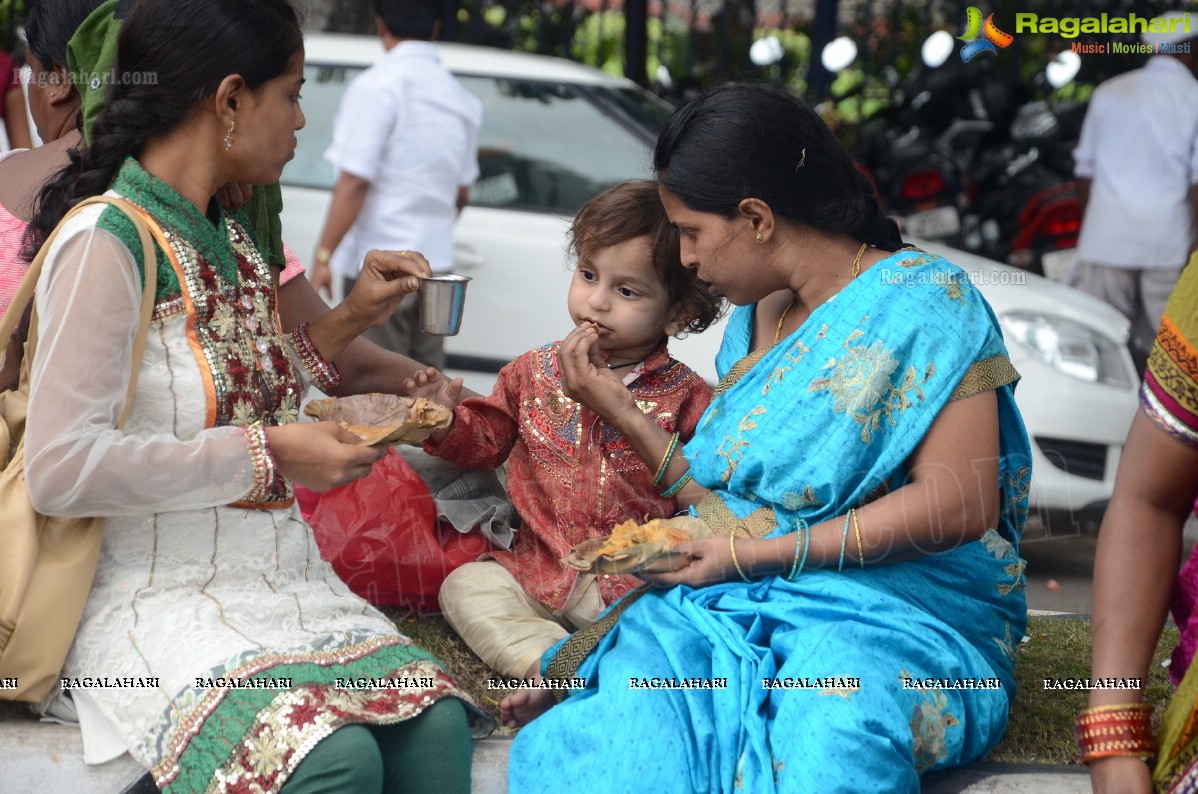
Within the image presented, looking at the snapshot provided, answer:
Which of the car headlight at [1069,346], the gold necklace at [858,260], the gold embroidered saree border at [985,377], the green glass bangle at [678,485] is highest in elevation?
the gold necklace at [858,260]

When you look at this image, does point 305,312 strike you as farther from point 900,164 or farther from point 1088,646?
point 900,164

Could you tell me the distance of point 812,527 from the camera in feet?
8.03

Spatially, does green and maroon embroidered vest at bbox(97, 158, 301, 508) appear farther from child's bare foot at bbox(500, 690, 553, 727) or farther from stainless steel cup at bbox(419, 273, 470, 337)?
child's bare foot at bbox(500, 690, 553, 727)

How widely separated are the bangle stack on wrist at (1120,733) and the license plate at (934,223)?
609 cm

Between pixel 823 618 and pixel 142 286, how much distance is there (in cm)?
131

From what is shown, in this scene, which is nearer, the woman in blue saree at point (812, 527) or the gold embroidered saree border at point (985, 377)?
the woman in blue saree at point (812, 527)

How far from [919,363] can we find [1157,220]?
474cm

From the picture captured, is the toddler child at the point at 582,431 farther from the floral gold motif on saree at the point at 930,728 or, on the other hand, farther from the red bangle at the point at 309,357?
the floral gold motif on saree at the point at 930,728

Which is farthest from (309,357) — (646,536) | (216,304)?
(646,536)

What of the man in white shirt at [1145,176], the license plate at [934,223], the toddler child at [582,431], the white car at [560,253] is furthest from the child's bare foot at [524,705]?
the license plate at [934,223]

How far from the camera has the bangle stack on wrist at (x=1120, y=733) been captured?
6.36 ft

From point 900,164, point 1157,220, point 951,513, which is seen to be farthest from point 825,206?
point 900,164

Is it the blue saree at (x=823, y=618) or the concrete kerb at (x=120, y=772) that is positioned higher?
the blue saree at (x=823, y=618)

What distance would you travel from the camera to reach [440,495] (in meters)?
3.29
